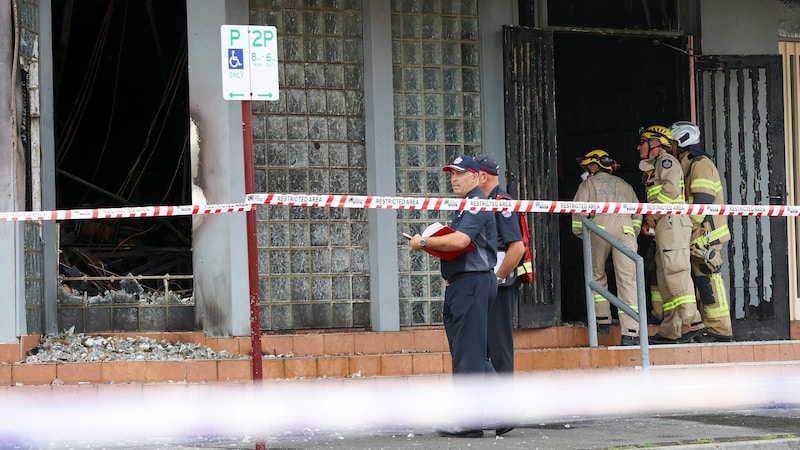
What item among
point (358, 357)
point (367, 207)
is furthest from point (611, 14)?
point (367, 207)

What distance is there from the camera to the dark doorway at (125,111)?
1307 cm

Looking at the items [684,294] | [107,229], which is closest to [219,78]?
[107,229]

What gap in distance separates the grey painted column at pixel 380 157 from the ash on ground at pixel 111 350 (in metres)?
1.42

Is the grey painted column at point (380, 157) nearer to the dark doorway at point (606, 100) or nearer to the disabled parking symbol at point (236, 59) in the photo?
the dark doorway at point (606, 100)

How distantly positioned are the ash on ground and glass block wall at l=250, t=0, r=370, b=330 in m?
0.83

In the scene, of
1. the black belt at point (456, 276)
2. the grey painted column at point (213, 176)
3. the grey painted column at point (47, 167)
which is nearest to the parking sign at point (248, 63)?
the black belt at point (456, 276)

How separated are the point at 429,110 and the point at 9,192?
3651 mm

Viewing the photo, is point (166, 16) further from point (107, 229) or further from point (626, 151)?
point (626, 151)

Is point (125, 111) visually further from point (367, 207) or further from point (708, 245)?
point (708, 245)

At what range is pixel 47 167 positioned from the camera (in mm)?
10508

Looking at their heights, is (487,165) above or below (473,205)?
above

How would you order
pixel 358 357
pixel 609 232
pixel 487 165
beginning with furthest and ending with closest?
pixel 609 232
pixel 358 357
pixel 487 165

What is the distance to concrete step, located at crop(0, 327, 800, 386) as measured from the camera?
9.58 meters

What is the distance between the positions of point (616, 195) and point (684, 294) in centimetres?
110
